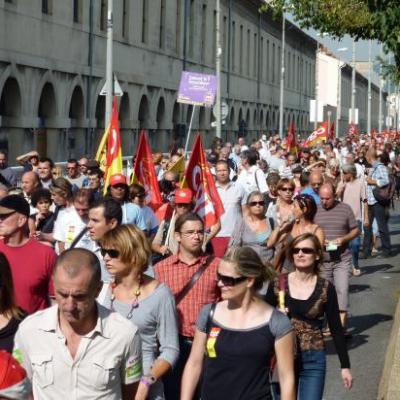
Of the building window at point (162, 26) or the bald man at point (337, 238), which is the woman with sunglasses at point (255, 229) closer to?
the bald man at point (337, 238)

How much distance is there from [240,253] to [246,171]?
12.5m

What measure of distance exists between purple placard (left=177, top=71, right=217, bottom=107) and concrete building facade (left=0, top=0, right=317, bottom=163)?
3711 mm

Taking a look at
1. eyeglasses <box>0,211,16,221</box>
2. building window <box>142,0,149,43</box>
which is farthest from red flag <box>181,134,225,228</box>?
building window <box>142,0,149,43</box>

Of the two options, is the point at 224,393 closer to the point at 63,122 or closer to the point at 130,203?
the point at 130,203

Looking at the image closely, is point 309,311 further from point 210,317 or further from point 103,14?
point 103,14

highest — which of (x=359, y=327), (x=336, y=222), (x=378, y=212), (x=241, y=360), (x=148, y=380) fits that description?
(x=336, y=222)

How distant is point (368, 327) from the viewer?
1270 cm

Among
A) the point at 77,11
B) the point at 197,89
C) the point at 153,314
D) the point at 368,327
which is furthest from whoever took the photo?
the point at 77,11

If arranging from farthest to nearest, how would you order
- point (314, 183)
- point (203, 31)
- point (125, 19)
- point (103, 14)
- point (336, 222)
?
point (203, 31) → point (125, 19) → point (103, 14) → point (314, 183) → point (336, 222)

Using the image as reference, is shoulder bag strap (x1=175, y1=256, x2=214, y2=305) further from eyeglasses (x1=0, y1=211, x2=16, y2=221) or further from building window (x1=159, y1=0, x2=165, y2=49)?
building window (x1=159, y1=0, x2=165, y2=49)

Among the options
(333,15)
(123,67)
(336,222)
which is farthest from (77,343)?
(123,67)

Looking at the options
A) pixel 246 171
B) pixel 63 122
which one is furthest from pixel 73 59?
pixel 246 171

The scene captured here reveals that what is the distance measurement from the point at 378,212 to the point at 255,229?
9.57 metres

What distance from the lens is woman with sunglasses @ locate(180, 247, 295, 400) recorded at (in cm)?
576
